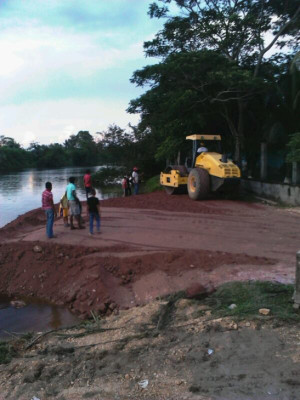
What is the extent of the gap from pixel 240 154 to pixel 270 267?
14148mm

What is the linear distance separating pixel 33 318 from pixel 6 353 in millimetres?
2182

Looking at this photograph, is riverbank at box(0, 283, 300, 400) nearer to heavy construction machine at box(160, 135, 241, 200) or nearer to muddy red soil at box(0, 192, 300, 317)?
muddy red soil at box(0, 192, 300, 317)

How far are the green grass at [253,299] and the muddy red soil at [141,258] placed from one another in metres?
0.52

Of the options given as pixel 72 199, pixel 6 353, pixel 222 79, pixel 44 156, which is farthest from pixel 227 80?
pixel 44 156

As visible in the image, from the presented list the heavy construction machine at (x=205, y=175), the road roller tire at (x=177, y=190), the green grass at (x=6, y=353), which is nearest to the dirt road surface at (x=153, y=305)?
the green grass at (x=6, y=353)

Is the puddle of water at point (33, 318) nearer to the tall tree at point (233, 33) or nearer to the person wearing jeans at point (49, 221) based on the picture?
the person wearing jeans at point (49, 221)

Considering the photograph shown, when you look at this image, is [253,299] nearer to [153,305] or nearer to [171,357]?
[153,305]

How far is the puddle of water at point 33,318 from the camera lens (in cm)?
694

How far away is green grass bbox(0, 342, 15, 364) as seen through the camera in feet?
16.5

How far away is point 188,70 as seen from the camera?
60.4ft

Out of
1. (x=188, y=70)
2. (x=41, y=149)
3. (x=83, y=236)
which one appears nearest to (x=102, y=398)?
(x=83, y=236)

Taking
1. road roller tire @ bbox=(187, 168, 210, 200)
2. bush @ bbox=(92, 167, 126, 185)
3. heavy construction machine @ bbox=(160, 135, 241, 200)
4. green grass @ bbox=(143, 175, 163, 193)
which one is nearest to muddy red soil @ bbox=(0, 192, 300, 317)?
heavy construction machine @ bbox=(160, 135, 241, 200)

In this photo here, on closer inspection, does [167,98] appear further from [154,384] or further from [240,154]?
[154,384]

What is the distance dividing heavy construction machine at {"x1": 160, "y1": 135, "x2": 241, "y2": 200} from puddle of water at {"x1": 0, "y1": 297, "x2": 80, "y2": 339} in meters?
9.58
